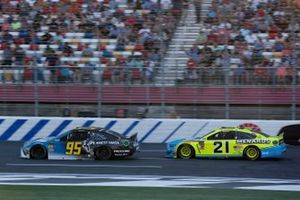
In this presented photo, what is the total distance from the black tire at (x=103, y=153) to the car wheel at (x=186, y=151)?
80.7 inches

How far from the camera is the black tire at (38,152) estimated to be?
19.3m

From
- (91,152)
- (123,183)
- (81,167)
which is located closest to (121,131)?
(91,152)

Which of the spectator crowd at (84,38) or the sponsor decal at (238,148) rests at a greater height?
the spectator crowd at (84,38)

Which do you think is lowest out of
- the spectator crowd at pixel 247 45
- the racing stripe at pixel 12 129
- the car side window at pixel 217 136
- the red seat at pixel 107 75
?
the racing stripe at pixel 12 129

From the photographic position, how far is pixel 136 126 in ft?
77.8

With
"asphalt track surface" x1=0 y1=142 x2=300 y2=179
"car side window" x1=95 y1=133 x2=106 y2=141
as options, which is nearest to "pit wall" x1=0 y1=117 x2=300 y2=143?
"asphalt track surface" x1=0 y1=142 x2=300 y2=179

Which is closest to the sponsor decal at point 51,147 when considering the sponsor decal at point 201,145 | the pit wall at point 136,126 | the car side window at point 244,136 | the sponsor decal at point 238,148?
the sponsor decal at point 201,145

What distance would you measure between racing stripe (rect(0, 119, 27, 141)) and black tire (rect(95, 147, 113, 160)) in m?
6.34

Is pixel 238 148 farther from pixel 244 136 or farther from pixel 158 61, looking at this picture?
pixel 158 61

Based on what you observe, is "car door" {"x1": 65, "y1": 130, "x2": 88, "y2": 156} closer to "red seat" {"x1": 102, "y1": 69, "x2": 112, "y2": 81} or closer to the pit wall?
the pit wall

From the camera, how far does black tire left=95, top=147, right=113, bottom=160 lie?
18984 mm

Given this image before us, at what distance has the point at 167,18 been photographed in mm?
25719

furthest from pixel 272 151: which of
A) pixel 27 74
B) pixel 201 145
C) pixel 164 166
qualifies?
pixel 27 74

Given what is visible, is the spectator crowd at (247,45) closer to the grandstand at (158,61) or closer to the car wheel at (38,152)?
the grandstand at (158,61)
